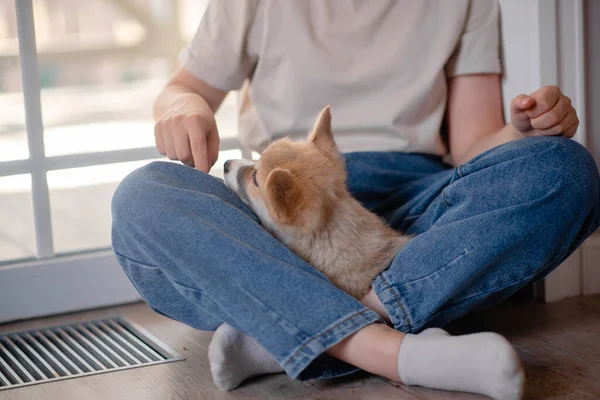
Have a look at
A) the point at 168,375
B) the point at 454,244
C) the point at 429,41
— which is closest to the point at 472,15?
the point at 429,41

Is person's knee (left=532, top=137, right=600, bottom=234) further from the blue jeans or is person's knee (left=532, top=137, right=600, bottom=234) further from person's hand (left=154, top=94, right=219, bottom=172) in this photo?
person's hand (left=154, top=94, right=219, bottom=172)

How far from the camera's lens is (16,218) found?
2076mm

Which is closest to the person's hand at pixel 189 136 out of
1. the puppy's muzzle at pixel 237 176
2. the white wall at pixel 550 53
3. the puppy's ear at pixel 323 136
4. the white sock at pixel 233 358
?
the puppy's muzzle at pixel 237 176

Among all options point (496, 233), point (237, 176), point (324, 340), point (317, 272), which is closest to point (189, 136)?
point (237, 176)

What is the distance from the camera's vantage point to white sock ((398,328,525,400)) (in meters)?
1.21

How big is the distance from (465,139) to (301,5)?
19.5 inches

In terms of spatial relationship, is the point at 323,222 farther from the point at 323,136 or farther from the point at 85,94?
the point at 85,94

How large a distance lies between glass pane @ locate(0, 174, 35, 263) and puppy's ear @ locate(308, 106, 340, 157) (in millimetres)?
878

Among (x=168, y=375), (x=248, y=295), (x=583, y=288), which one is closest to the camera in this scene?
(x=248, y=295)

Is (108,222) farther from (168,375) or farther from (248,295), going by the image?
(248,295)

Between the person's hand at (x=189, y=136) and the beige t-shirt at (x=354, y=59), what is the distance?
271 millimetres

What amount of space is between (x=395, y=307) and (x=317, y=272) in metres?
0.16

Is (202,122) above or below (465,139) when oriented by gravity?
above

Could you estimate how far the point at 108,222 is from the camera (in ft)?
7.32
